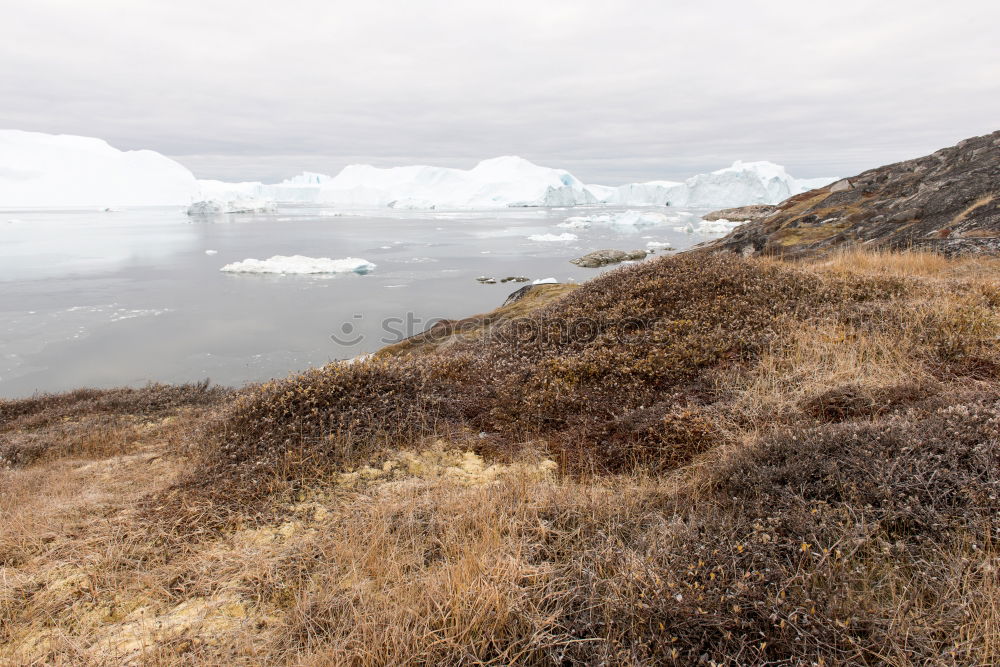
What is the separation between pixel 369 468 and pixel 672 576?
335cm

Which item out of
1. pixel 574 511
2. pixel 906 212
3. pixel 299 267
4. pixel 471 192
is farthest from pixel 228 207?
pixel 574 511

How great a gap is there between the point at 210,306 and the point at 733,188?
497ft

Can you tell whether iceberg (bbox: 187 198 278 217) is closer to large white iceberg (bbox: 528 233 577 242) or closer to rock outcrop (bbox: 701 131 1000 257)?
large white iceberg (bbox: 528 233 577 242)

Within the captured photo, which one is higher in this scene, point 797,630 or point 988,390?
point 988,390

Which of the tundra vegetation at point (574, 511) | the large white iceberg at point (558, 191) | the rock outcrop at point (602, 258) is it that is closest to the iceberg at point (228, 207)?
the large white iceberg at point (558, 191)

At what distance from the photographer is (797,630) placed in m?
2.65

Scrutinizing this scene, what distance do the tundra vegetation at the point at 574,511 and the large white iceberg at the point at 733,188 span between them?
14604 cm

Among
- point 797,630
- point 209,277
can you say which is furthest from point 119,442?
point 209,277

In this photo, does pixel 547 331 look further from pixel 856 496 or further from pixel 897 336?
pixel 856 496

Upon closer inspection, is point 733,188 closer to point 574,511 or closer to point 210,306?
point 210,306

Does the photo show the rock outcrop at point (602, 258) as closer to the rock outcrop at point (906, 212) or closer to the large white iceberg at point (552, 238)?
the rock outcrop at point (906, 212)

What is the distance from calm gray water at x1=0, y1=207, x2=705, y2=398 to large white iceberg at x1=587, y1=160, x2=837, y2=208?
109982mm

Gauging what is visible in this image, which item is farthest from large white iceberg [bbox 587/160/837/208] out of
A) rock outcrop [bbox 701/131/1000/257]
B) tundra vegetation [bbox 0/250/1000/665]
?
tundra vegetation [bbox 0/250/1000/665]

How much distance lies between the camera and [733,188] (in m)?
148
